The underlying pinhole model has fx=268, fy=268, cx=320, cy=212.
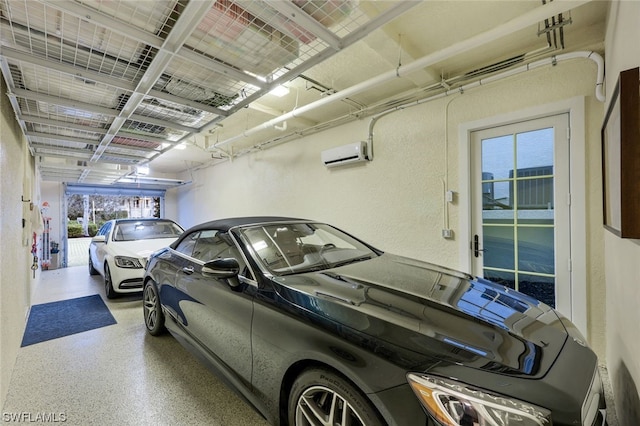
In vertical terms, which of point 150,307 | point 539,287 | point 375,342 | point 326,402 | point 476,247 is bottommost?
point 150,307

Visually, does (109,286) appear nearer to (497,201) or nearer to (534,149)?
(497,201)

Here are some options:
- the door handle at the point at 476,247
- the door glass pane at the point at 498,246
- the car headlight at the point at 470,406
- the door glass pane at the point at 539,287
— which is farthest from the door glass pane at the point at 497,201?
the car headlight at the point at 470,406

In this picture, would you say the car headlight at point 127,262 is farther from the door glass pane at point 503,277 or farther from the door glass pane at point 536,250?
the door glass pane at point 536,250

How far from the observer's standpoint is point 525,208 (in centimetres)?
256

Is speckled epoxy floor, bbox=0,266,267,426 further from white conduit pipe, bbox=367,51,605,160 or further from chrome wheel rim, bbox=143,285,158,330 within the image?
white conduit pipe, bbox=367,51,605,160

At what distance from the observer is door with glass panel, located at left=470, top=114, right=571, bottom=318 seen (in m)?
2.36

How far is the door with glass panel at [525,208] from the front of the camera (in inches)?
92.7

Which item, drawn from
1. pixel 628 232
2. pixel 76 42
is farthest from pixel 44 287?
pixel 628 232

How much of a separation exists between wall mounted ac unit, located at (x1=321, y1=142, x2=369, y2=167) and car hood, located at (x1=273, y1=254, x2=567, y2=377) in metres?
2.25

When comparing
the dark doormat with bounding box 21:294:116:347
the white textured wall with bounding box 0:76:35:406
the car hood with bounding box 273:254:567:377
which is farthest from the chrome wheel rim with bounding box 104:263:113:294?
the car hood with bounding box 273:254:567:377

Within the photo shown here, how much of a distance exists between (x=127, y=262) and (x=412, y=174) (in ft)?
13.7

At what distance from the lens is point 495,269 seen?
274cm

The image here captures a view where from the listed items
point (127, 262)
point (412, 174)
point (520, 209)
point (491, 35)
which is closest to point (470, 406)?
point (491, 35)

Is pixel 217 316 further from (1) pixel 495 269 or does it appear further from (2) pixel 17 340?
(1) pixel 495 269
